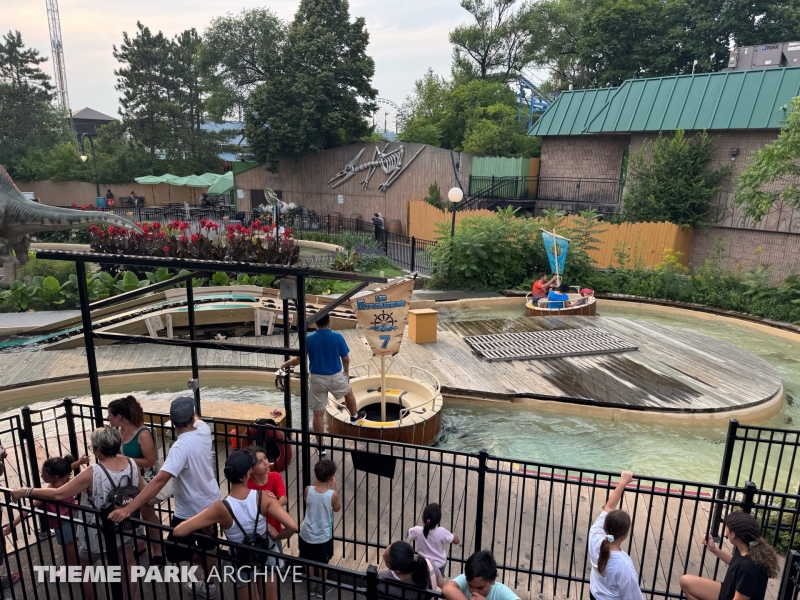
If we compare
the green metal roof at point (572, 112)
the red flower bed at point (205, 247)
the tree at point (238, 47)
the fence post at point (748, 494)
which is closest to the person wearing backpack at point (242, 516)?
the red flower bed at point (205, 247)

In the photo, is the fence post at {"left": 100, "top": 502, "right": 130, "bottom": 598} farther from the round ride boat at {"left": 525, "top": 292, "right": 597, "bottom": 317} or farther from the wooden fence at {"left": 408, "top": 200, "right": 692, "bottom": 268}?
the wooden fence at {"left": 408, "top": 200, "right": 692, "bottom": 268}

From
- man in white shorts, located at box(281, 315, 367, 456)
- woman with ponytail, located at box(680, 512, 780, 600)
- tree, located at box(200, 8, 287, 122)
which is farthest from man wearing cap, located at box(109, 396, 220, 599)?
tree, located at box(200, 8, 287, 122)

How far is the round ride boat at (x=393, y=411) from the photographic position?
6874 mm

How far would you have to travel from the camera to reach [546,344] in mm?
11133

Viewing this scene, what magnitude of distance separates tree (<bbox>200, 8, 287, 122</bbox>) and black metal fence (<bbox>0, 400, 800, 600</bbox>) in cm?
3718

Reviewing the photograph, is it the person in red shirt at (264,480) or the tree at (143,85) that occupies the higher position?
the tree at (143,85)

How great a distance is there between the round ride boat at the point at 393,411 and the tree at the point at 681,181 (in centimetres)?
1569

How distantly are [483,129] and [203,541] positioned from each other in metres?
29.9

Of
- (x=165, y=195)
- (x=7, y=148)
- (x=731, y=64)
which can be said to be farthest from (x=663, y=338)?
(x=7, y=148)

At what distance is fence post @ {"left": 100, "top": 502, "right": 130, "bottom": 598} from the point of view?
3215 mm

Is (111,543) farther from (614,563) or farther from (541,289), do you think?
(541,289)

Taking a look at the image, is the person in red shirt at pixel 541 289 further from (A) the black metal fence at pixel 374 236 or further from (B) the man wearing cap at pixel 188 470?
(B) the man wearing cap at pixel 188 470

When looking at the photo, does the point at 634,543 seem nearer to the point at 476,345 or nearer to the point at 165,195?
the point at 476,345

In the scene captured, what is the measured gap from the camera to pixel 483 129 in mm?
30188
